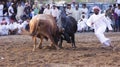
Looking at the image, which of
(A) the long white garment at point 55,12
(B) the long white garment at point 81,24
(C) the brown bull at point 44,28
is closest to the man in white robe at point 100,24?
(C) the brown bull at point 44,28

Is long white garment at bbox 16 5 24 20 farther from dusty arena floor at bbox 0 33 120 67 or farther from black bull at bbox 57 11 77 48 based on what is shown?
dusty arena floor at bbox 0 33 120 67

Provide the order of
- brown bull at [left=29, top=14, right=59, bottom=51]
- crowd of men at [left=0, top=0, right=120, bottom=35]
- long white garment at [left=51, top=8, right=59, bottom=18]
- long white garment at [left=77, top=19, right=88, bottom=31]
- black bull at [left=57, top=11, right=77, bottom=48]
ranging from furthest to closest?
long white garment at [left=77, top=19, right=88, bottom=31]
long white garment at [left=51, top=8, right=59, bottom=18]
crowd of men at [left=0, top=0, right=120, bottom=35]
black bull at [left=57, top=11, right=77, bottom=48]
brown bull at [left=29, top=14, right=59, bottom=51]

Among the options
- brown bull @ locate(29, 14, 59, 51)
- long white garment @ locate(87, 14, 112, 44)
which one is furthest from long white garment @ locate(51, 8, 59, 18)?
long white garment @ locate(87, 14, 112, 44)

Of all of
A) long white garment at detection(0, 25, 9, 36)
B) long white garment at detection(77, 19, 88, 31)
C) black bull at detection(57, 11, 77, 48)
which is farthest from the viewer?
long white garment at detection(77, 19, 88, 31)

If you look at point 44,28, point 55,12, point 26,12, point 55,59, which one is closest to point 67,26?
point 44,28

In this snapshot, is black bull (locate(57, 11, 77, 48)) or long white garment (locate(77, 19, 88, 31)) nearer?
black bull (locate(57, 11, 77, 48))

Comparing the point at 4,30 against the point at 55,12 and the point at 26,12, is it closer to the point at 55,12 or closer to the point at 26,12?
the point at 26,12

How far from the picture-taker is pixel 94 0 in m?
32.6

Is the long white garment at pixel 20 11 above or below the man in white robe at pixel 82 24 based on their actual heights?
above

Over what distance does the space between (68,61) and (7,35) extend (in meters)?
11.5

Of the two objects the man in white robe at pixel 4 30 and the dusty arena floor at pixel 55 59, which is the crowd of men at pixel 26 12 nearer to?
the man in white robe at pixel 4 30

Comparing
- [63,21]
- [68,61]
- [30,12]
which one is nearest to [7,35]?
[30,12]

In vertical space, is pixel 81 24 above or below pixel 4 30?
below

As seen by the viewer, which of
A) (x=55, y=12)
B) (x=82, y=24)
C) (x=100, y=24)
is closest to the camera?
(x=100, y=24)
